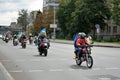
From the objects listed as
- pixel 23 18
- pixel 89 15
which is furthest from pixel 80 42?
pixel 23 18

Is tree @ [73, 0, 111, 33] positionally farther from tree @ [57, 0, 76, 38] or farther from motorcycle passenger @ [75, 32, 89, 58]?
motorcycle passenger @ [75, 32, 89, 58]

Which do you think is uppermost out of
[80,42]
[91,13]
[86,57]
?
[80,42]

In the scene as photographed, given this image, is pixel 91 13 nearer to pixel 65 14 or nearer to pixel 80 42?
pixel 65 14

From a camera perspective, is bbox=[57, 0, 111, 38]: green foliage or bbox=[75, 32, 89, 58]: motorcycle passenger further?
bbox=[57, 0, 111, 38]: green foliage

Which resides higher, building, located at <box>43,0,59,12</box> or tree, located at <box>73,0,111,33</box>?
building, located at <box>43,0,59,12</box>

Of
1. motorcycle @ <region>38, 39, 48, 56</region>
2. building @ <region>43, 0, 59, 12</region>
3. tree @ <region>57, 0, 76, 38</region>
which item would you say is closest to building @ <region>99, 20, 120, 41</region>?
tree @ <region>57, 0, 76, 38</region>

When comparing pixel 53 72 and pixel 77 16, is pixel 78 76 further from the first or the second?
pixel 77 16

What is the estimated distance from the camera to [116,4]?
242ft

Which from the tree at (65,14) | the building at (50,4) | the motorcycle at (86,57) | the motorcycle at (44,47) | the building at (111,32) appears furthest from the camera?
the building at (50,4)

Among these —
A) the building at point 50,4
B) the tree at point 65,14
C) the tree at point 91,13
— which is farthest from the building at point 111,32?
the building at point 50,4

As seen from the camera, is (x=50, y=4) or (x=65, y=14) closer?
(x=65, y=14)

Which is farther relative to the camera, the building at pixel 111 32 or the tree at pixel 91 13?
the building at pixel 111 32

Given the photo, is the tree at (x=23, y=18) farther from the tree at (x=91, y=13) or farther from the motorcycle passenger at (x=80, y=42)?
the motorcycle passenger at (x=80, y=42)

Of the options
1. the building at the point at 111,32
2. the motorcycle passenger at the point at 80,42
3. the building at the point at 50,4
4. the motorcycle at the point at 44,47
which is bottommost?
the building at the point at 111,32
